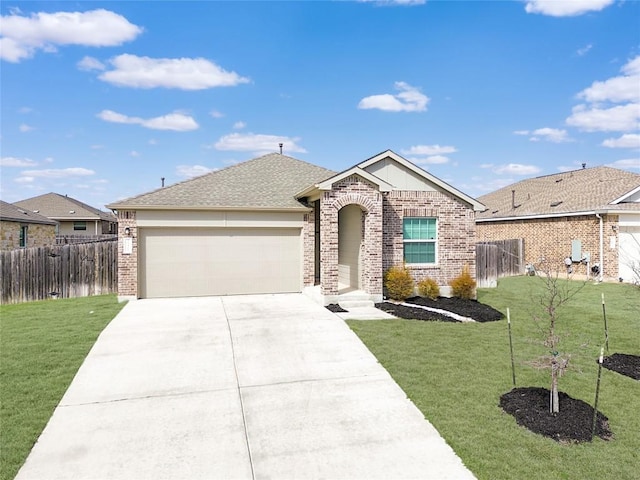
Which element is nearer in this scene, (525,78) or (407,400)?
(407,400)

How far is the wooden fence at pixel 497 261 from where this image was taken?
54.7ft

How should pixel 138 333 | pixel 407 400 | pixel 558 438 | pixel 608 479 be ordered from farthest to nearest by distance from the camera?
pixel 138 333 < pixel 407 400 < pixel 558 438 < pixel 608 479

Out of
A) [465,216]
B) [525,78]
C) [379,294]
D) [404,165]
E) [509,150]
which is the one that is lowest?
[379,294]

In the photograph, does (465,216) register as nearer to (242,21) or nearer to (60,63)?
(242,21)

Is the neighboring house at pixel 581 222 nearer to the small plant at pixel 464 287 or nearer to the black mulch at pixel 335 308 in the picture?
the small plant at pixel 464 287

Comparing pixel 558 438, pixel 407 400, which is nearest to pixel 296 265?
pixel 407 400

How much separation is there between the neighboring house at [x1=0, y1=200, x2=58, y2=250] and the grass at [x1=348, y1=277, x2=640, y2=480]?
19.4m

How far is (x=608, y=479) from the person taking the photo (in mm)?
3760

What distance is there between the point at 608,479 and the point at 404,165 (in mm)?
10277

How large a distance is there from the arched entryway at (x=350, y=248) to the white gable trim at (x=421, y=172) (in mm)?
1587

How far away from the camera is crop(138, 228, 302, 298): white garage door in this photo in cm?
1224

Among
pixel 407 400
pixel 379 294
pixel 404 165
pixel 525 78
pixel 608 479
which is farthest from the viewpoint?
pixel 525 78

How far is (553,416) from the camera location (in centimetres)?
491

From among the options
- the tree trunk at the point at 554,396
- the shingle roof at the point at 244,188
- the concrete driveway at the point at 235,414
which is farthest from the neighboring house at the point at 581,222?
the concrete driveway at the point at 235,414
